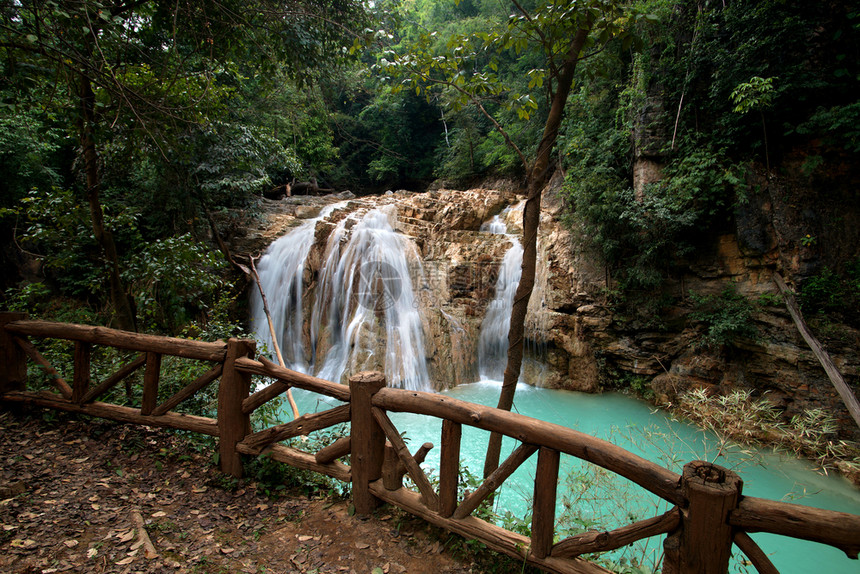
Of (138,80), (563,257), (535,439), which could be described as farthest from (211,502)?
(563,257)

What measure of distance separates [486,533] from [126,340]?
3.51 metres

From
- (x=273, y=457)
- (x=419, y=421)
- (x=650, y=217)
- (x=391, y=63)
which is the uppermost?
(x=391, y=63)

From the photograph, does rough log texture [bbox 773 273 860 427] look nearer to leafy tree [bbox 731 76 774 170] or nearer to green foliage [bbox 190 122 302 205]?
leafy tree [bbox 731 76 774 170]

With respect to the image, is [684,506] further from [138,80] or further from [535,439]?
[138,80]

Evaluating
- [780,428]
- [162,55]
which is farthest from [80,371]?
[780,428]

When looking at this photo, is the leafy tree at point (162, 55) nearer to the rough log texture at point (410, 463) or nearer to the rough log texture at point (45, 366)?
the rough log texture at point (45, 366)

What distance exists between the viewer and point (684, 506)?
179 cm

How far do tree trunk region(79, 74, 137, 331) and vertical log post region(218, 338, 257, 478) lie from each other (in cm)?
292

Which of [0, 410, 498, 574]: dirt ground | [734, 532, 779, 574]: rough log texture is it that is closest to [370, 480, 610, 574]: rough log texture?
[0, 410, 498, 574]: dirt ground

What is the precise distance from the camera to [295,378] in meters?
2.91

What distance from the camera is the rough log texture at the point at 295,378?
2.80 metres

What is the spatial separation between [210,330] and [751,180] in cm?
994

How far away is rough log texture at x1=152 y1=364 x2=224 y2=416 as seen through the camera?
3.21 m

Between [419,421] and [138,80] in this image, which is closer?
[138,80]
